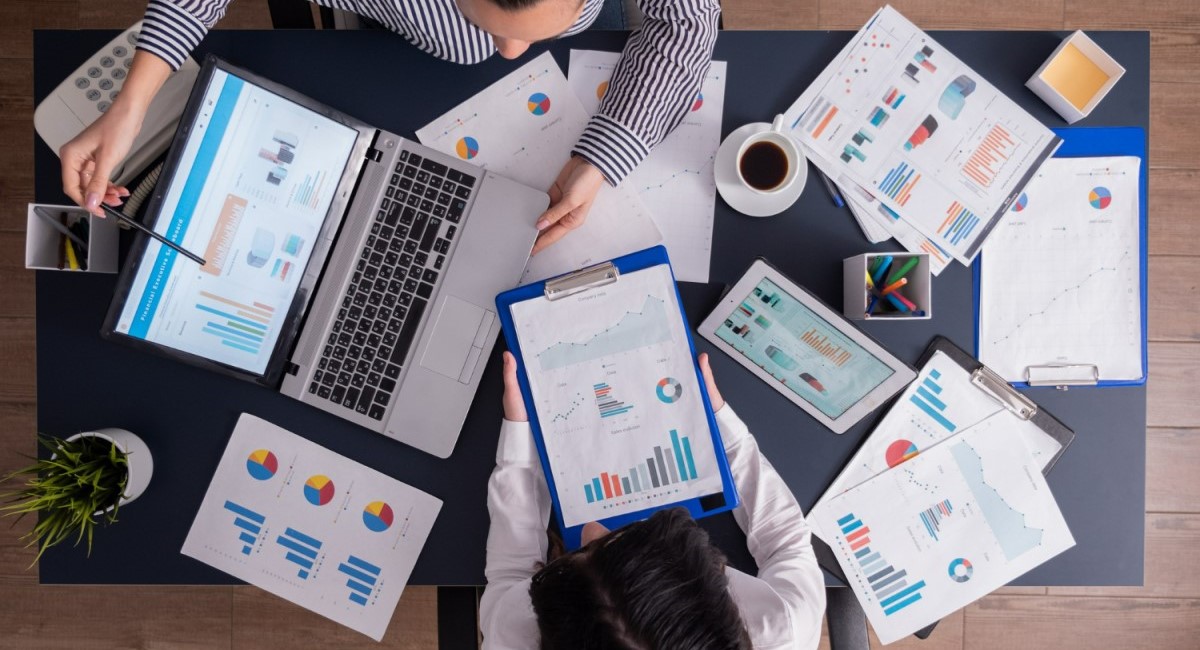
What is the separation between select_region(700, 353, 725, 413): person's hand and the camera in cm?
100

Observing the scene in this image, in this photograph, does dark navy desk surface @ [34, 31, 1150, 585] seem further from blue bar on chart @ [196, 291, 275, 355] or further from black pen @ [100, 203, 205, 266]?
black pen @ [100, 203, 205, 266]

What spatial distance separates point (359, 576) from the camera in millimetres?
1056

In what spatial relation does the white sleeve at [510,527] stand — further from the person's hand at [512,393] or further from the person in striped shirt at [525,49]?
the person in striped shirt at [525,49]

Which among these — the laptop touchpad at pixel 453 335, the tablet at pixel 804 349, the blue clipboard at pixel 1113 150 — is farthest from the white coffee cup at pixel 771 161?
the laptop touchpad at pixel 453 335

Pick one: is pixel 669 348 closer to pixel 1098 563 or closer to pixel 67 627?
pixel 1098 563

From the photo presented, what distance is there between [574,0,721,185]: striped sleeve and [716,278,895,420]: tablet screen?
0.27 metres

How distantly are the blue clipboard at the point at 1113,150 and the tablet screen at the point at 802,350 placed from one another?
0.20 m

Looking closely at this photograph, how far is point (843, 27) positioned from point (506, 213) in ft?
3.64

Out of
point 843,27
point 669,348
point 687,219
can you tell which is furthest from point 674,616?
point 843,27

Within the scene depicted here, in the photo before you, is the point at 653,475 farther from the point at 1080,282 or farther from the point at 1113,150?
the point at 1113,150

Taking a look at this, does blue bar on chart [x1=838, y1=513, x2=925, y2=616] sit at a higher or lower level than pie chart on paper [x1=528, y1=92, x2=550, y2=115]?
lower

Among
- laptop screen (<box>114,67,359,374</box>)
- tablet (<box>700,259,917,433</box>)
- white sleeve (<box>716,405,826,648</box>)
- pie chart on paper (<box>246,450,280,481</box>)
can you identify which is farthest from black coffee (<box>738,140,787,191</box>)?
pie chart on paper (<box>246,450,280,481</box>)

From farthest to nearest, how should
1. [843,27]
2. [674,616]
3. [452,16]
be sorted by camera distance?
[843,27]
[452,16]
[674,616]

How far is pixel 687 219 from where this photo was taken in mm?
1056
